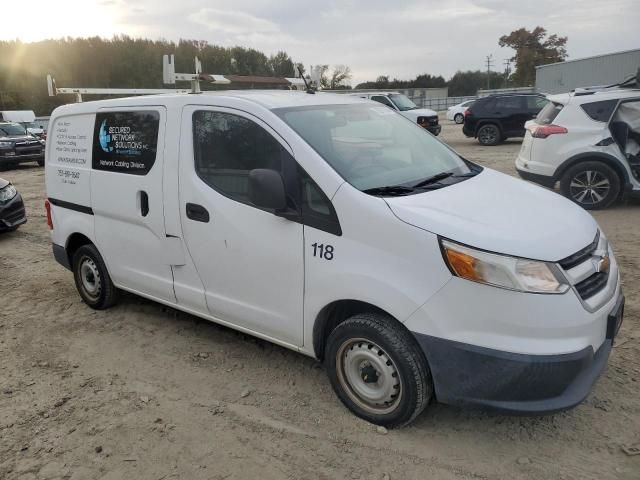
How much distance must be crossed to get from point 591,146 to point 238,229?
6.24 metres

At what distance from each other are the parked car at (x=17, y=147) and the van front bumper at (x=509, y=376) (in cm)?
1822

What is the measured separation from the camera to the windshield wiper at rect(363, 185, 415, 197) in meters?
2.85

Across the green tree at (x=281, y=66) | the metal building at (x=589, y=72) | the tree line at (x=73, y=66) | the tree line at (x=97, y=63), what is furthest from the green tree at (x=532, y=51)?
the green tree at (x=281, y=66)

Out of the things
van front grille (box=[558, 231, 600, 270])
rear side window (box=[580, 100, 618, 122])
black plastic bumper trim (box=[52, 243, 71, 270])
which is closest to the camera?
van front grille (box=[558, 231, 600, 270])

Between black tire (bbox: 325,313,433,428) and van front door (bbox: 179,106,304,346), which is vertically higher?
van front door (bbox: 179,106,304,346)

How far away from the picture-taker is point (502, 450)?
2.75m

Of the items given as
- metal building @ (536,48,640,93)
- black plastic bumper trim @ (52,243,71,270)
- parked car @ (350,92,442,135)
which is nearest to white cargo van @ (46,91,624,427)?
black plastic bumper trim @ (52,243,71,270)

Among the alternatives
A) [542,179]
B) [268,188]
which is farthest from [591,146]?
[268,188]

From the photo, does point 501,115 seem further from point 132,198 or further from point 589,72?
point 589,72

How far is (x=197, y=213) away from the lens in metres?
3.48

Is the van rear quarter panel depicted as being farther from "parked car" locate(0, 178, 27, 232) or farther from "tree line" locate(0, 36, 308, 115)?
"tree line" locate(0, 36, 308, 115)

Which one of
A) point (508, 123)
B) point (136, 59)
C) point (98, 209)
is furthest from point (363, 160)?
point (136, 59)

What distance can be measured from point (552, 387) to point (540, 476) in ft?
1.50

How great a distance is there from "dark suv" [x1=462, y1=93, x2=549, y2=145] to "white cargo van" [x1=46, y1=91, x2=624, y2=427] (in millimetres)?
14146
